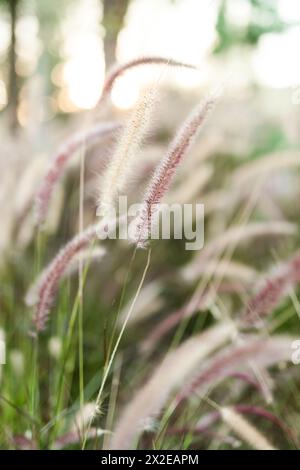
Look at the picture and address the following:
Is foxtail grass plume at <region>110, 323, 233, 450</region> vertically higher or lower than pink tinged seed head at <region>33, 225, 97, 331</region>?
lower

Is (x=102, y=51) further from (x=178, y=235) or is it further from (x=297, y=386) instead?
(x=297, y=386)

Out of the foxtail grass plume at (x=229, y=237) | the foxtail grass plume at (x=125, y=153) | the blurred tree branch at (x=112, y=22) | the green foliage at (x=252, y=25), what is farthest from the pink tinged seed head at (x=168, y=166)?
the green foliage at (x=252, y=25)

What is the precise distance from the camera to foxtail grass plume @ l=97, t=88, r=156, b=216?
0.98 metres

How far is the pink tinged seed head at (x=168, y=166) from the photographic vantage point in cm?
94

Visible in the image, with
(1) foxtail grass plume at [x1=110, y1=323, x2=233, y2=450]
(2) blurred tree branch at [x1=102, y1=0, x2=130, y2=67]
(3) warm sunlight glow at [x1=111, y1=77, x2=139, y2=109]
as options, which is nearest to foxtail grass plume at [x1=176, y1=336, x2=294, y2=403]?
(1) foxtail grass plume at [x1=110, y1=323, x2=233, y2=450]

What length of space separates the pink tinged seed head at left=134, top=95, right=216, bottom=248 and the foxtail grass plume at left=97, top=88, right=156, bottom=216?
6cm

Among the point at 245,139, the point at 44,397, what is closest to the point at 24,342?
the point at 44,397

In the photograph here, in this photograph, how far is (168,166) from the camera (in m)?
0.94

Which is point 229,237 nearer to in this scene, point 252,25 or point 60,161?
point 60,161

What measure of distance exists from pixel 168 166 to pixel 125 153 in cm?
11

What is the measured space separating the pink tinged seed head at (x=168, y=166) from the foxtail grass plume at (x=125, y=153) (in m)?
0.06

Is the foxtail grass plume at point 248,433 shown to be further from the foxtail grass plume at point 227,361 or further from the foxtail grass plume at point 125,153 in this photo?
the foxtail grass plume at point 125,153

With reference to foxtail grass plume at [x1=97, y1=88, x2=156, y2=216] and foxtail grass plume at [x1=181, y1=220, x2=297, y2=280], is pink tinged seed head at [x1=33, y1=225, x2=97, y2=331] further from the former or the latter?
foxtail grass plume at [x1=181, y1=220, x2=297, y2=280]

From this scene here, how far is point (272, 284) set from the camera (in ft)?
3.92
